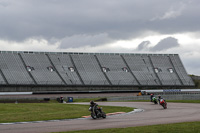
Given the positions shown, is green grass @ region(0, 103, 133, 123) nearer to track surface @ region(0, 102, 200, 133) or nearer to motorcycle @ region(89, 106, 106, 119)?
motorcycle @ region(89, 106, 106, 119)

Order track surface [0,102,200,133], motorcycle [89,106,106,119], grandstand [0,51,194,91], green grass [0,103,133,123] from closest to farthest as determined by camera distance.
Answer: track surface [0,102,200,133] < motorcycle [89,106,106,119] < green grass [0,103,133,123] < grandstand [0,51,194,91]

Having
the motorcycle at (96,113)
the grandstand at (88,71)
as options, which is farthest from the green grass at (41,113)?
the grandstand at (88,71)

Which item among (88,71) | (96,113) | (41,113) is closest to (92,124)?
(96,113)

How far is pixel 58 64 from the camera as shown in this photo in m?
89.2

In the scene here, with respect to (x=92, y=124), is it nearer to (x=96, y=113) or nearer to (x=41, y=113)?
(x=96, y=113)

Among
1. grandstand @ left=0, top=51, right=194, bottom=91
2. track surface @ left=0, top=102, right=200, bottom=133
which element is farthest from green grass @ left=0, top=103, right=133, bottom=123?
grandstand @ left=0, top=51, right=194, bottom=91

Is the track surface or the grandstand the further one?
the grandstand

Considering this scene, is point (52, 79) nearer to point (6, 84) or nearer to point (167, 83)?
point (6, 84)

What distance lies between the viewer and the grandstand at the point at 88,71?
79900 millimetres

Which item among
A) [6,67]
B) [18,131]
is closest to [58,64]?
[6,67]

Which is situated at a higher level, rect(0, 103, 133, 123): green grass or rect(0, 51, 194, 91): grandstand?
rect(0, 51, 194, 91): grandstand

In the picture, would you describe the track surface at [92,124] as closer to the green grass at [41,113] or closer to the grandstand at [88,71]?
the green grass at [41,113]

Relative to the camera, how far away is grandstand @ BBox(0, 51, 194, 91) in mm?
79900

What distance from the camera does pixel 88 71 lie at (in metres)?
89.4
